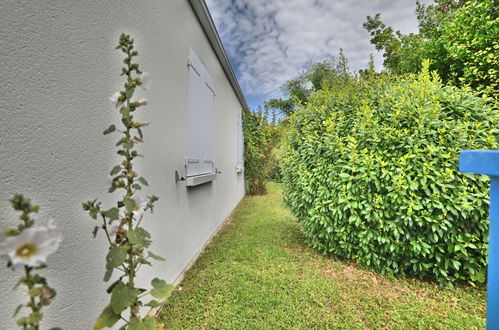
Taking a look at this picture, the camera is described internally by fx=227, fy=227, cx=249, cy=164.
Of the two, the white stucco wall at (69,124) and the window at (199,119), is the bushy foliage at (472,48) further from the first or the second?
the white stucco wall at (69,124)

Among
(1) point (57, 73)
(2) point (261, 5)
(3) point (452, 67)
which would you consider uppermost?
(2) point (261, 5)

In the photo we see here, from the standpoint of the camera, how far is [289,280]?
2.58 meters

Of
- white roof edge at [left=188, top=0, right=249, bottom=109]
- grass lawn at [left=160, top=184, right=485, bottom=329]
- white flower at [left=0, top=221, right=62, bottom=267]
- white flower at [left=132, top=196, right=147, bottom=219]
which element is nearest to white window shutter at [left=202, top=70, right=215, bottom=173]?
white roof edge at [left=188, top=0, right=249, bottom=109]

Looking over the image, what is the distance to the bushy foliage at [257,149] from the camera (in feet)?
28.3

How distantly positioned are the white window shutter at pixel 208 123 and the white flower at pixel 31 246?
9.81ft

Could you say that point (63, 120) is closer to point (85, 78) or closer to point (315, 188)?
point (85, 78)

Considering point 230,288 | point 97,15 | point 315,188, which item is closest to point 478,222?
point 315,188

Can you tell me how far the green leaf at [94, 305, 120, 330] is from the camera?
952mm

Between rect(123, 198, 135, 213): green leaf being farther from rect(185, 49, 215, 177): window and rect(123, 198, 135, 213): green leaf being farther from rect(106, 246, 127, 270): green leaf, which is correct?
rect(185, 49, 215, 177): window

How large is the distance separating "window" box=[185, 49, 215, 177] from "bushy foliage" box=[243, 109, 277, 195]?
4463 millimetres

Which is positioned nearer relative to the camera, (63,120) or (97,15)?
(63,120)

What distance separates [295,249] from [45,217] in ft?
10.3

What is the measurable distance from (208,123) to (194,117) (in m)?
0.73

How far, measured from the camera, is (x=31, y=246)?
0.63 metres
